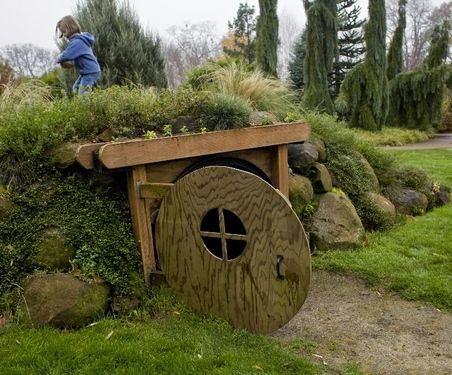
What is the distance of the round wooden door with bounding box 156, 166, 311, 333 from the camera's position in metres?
2.98

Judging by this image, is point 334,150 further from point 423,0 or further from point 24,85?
point 423,0

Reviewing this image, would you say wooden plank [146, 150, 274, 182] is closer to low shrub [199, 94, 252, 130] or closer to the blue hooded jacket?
low shrub [199, 94, 252, 130]

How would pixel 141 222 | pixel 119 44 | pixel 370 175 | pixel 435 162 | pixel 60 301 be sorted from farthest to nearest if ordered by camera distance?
pixel 435 162, pixel 119 44, pixel 370 175, pixel 141 222, pixel 60 301

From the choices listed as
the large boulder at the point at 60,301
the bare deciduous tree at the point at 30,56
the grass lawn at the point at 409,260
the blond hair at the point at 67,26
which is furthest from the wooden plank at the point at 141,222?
the bare deciduous tree at the point at 30,56

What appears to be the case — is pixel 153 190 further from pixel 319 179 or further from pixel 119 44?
pixel 119 44

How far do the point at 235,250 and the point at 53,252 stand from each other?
142 centimetres

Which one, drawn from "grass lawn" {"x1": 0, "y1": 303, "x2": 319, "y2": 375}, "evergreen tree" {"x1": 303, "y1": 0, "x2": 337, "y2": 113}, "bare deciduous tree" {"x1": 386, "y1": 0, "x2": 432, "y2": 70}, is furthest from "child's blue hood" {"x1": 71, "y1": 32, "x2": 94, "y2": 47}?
"bare deciduous tree" {"x1": 386, "y1": 0, "x2": 432, "y2": 70}

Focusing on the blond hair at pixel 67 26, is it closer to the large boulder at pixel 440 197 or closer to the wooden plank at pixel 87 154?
the wooden plank at pixel 87 154

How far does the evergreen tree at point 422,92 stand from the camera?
1973 cm

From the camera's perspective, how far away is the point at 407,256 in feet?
16.4

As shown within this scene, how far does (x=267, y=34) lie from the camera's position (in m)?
17.0

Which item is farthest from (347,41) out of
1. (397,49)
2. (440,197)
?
(440,197)

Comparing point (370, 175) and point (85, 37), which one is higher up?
point (85, 37)

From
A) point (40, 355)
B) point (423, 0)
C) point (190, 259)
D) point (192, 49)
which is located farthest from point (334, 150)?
point (423, 0)
